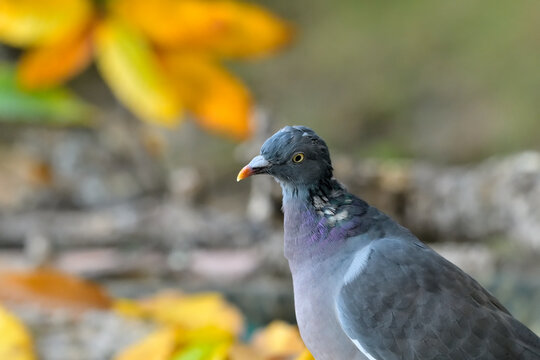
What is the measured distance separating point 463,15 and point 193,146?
508 millimetres

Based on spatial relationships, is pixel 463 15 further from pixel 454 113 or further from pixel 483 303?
pixel 483 303

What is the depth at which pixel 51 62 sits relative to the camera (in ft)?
3.43

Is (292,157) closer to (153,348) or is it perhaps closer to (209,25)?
(153,348)

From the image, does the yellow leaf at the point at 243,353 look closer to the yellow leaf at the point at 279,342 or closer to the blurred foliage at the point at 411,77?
the yellow leaf at the point at 279,342

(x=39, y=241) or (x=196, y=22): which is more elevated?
(x=196, y=22)

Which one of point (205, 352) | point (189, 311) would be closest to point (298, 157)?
point (205, 352)

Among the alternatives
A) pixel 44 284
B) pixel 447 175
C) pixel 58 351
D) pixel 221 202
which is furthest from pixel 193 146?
pixel 58 351

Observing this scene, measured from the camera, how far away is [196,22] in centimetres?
108

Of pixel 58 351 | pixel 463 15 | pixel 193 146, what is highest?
pixel 463 15

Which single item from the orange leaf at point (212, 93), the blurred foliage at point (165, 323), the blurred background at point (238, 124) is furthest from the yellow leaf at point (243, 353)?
the orange leaf at point (212, 93)

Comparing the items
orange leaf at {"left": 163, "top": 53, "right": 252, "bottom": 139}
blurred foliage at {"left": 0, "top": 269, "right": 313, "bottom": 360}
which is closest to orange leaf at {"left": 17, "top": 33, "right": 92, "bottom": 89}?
orange leaf at {"left": 163, "top": 53, "right": 252, "bottom": 139}

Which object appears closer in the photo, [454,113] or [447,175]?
[447,175]

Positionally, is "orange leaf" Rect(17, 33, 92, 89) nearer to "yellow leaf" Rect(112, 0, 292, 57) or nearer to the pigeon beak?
"yellow leaf" Rect(112, 0, 292, 57)

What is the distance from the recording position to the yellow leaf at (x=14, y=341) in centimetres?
45
